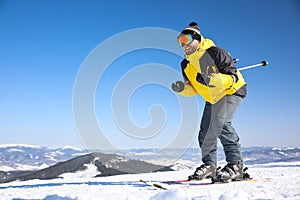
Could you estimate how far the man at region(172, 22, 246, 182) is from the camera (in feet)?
10.2

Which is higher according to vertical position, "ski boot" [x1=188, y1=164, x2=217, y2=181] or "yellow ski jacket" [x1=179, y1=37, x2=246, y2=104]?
"yellow ski jacket" [x1=179, y1=37, x2=246, y2=104]

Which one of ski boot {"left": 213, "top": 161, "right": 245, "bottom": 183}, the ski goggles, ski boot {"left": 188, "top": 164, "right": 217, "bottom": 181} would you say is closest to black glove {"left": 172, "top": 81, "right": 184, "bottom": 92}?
the ski goggles

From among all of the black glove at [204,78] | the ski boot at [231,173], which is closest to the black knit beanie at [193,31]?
the black glove at [204,78]

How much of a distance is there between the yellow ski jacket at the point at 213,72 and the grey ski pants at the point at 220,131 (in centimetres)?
9

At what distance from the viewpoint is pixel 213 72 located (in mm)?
3293

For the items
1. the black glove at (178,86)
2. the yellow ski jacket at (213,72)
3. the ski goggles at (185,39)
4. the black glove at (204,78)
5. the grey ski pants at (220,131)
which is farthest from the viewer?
the black glove at (178,86)

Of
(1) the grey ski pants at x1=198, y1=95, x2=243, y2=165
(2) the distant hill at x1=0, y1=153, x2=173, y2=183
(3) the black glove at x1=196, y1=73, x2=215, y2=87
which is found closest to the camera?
(3) the black glove at x1=196, y1=73, x2=215, y2=87

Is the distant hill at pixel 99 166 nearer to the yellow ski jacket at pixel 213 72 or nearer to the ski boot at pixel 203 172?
the ski boot at pixel 203 172

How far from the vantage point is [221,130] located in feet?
10.7

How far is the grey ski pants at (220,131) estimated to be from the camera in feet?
10.6

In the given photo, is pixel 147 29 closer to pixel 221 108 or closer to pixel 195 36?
pixel 195 36

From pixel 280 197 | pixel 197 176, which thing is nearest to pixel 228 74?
pixel 197 176

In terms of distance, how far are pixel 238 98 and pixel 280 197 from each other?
1.61 meters

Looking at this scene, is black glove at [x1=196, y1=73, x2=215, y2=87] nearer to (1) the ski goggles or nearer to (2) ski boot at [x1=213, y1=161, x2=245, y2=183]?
(1) the ski goggles
